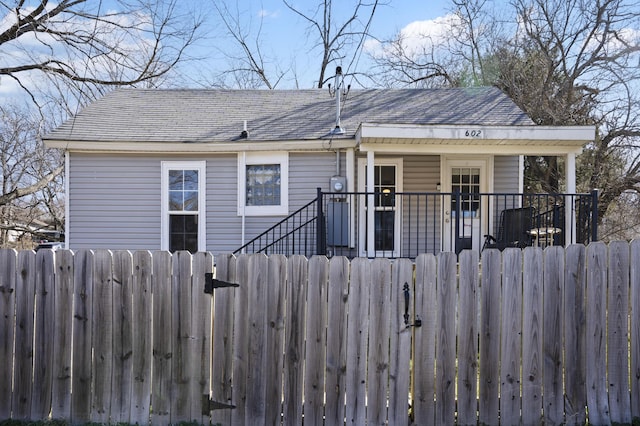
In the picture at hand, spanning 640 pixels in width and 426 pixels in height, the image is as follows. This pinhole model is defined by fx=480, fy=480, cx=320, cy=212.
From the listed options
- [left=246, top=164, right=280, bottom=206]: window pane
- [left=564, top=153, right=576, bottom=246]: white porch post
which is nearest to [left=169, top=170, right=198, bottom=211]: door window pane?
[left=246, top=164, right=280, bottom=206]: window pane

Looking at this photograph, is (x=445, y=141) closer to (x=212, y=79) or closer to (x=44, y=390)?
(x=44, y=390)

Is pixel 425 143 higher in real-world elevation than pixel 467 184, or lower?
higher

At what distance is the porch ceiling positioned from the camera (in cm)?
815

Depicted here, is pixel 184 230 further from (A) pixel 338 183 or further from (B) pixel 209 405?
(B) pixel 209 405

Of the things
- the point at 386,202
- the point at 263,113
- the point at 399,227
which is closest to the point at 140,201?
the point at 263,113

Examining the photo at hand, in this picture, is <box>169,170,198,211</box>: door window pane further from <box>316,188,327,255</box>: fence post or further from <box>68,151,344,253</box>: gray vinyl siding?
<box>316,188,327,255</box>: fence post

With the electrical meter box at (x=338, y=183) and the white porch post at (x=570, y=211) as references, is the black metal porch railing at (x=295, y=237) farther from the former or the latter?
the white porch post at (x=570, y=211)

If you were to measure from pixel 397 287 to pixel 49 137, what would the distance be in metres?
8.62

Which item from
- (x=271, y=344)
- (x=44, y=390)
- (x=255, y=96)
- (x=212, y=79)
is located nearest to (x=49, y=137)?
(x=255, y=96)

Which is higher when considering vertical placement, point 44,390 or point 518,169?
point 518,169

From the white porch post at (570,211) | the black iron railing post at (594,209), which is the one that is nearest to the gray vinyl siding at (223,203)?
the white porch post at (570,211)

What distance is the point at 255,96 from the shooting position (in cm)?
1247

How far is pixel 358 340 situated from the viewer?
345 centimetres

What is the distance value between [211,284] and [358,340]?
1.14 meters
